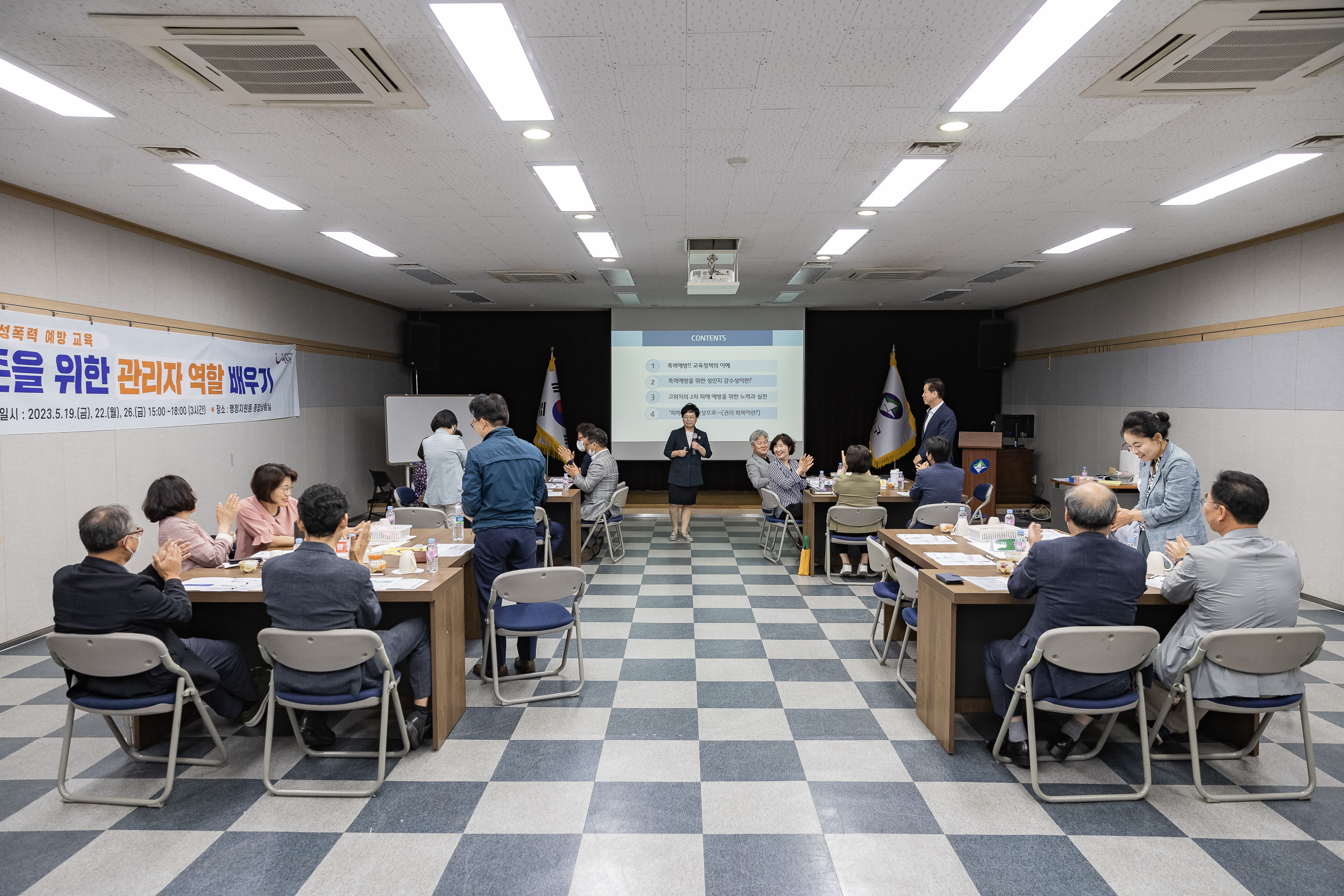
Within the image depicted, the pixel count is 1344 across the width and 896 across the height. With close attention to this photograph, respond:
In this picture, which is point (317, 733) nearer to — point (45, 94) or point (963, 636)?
point (963, 636)

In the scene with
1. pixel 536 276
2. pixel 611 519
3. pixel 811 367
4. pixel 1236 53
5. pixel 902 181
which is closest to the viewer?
pixel 1236 53

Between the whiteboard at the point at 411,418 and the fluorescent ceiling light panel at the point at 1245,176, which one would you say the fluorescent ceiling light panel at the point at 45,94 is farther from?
the fluorescent ceiling light panel at the point at 1245,176

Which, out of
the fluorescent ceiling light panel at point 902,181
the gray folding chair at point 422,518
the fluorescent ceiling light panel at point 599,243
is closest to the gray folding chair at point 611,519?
the gray folding chair at point 422,518

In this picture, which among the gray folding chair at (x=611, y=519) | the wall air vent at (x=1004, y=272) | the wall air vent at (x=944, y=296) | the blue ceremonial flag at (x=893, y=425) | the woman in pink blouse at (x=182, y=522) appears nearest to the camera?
the woman in pink blouse at (x=182, y=522)

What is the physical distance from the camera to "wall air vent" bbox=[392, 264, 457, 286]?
740 cm

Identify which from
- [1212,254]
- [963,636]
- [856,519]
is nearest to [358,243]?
[856,519]

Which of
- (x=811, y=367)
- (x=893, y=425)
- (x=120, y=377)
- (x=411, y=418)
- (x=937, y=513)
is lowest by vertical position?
(x=937, y=513)

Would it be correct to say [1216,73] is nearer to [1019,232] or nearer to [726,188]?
[726,188]

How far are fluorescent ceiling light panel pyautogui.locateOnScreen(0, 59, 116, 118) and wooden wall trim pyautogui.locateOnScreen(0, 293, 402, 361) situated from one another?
71.3 inches

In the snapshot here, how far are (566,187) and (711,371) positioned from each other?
5.90 meters

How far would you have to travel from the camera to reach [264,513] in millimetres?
3812

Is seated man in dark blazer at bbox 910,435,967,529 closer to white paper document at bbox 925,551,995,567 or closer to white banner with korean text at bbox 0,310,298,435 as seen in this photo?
white paper document at bbox 925,551,995,567

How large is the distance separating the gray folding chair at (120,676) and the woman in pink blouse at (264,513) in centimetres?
113

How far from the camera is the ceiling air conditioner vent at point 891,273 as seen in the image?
24.8 ft
